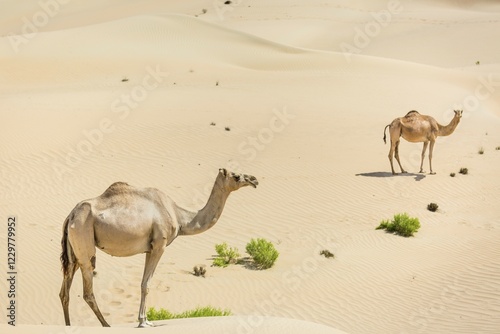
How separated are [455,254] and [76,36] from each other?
35634 mm

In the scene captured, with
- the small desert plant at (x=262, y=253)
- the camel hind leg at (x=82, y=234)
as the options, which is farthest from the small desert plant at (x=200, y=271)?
the camel hind leg at (x=82, y=234)

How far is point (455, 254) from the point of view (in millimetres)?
15172

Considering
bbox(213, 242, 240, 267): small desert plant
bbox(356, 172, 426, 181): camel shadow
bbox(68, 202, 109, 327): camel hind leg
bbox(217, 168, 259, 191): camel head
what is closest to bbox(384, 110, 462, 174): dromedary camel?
bbox(356, 172, 426, 181): camel shadow

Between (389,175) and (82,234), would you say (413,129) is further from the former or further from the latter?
(82,234)

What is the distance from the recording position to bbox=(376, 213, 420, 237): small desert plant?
53.2 feet

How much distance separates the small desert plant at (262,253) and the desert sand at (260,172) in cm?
24

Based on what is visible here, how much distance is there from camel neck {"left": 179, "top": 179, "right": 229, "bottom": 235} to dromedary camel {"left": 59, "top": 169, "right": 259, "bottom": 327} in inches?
0.5

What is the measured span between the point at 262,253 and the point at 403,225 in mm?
3896

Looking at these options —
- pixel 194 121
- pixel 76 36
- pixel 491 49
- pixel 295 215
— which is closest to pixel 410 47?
pixel 491 49

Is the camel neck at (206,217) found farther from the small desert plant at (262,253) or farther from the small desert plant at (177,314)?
the small desert plant at (262,253)

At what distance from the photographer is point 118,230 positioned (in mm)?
9008

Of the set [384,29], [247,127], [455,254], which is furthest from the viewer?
[384,29]

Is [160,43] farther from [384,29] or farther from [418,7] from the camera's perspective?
[418,7]

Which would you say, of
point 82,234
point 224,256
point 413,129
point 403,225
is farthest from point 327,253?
point 413,129
